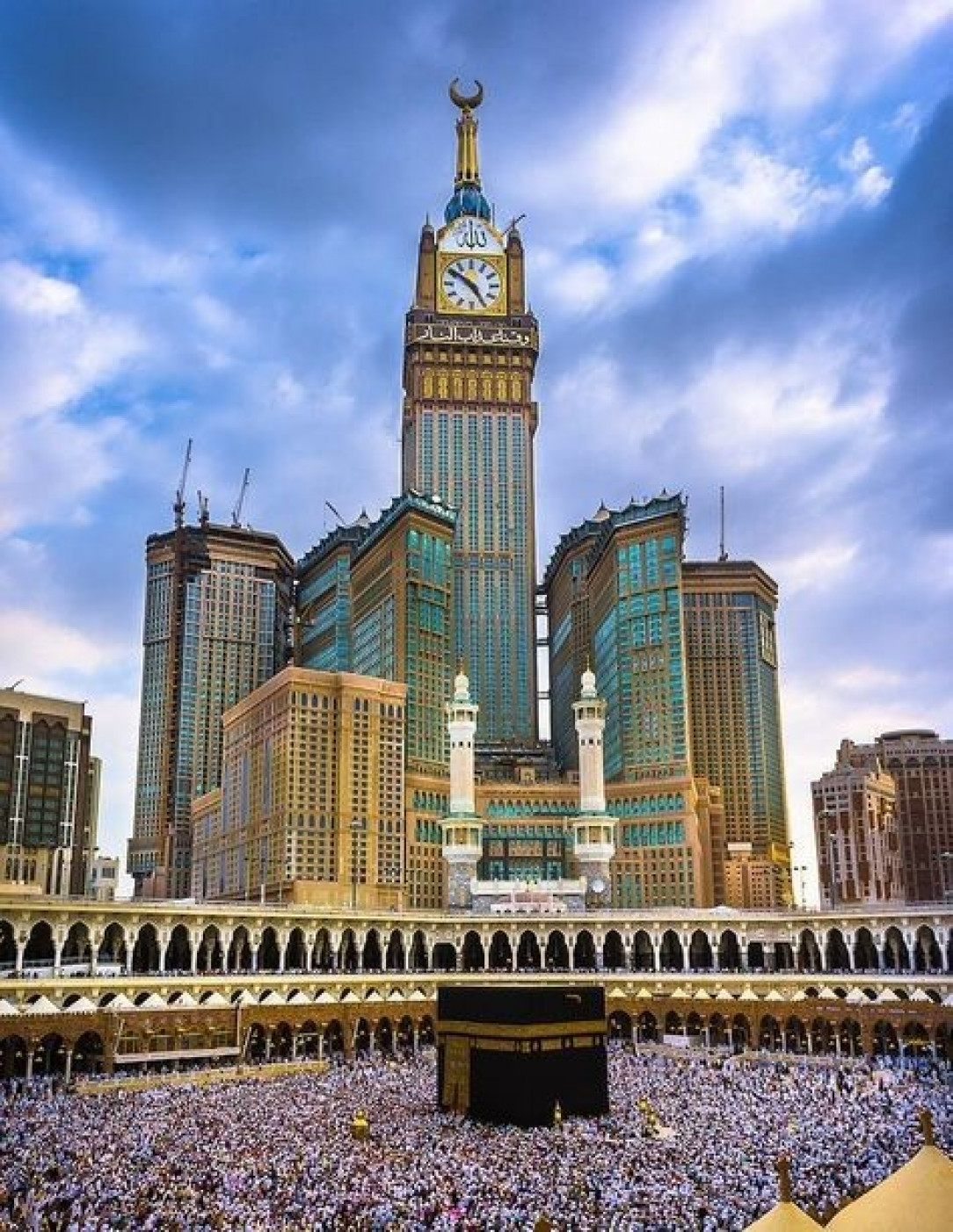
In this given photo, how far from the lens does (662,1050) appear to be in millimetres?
64625

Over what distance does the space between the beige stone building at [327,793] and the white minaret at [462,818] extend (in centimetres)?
981

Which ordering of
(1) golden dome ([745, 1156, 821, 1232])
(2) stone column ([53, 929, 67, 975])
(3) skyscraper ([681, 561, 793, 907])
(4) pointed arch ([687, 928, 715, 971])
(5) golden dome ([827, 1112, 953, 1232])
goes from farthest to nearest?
(3) skyscraper ([681, 561, 793, 907]), (4) pointed arch ([687, 928, 715, 971]), (2) stone column ([53, 929, 67, 975]), (1) golden dome ([745, 1156, 821, 1232]), (5) golden dome ([827, 1112, 953, 1232])

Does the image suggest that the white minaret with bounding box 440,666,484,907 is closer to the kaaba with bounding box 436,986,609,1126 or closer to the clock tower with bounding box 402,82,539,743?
the clock tower with bounding box 402,82,539,743

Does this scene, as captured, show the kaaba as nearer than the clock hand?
Yes

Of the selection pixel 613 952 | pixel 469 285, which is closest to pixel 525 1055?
pixel 613 952

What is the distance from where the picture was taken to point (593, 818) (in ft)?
344

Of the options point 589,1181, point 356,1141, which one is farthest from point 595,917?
point 589,1181

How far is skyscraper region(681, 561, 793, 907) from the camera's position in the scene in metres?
165

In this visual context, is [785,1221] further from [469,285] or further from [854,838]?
[854,838]

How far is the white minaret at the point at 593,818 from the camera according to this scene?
10200 centimetres

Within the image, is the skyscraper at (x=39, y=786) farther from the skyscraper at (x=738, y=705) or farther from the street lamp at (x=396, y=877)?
the skyscraper at (x=738, y=705)

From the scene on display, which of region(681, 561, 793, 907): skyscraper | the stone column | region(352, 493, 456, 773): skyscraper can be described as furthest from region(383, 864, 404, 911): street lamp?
region(681, 561, 793, 907): skyscraper

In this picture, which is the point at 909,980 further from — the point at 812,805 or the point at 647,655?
the point at 812,805

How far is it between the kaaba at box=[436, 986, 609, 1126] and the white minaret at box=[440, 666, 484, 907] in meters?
57.8
